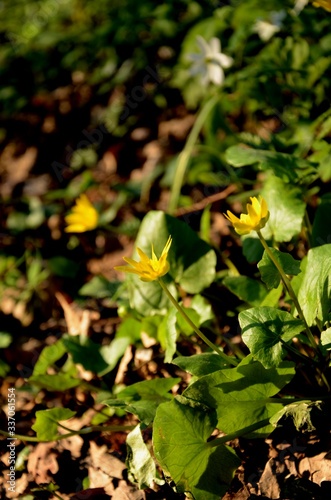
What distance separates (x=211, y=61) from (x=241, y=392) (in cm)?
161

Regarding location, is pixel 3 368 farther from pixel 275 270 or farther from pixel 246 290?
pixel 275 270

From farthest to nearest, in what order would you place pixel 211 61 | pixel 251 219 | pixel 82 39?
pixel 82 39 → pixel 211 61 → pixel 251 219

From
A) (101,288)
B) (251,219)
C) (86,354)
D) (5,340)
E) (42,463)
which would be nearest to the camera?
→ (251,219)

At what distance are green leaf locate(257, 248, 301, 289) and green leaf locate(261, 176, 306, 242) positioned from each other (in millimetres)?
252

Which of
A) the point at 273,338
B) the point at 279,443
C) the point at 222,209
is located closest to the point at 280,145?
the point at 222,209

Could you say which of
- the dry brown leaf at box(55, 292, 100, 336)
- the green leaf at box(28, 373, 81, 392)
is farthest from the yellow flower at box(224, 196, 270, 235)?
the dry brown leaf at box(55, 292, 100, 336)

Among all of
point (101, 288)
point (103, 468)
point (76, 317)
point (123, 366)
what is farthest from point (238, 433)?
point (76, 317)

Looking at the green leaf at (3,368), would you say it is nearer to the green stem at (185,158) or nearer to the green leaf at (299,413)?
the green stem at (185,158)

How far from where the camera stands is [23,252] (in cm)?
268

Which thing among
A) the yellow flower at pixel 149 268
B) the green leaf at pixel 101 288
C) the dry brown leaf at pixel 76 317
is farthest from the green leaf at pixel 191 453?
the dry brown leaf at pixel 76 317

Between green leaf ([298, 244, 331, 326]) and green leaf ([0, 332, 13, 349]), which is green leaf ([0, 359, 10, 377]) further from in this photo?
green leaf ([298, 244, 331, 326])

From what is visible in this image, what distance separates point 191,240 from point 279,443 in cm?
64

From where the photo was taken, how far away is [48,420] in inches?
54.1

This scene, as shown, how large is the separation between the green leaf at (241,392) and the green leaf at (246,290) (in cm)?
28
